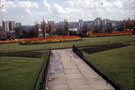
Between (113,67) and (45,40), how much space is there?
22.2 meters

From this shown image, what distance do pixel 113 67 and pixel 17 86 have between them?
20.6 feet

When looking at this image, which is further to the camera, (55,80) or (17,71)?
(17,71)

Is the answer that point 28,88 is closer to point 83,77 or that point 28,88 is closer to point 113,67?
point 83,77

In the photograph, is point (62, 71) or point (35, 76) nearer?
point (35, 76)

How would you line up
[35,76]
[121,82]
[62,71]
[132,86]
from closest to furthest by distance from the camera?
[132,86] < [121,82] < [35,76] < [62,71]

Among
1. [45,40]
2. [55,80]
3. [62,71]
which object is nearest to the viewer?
[55,80]

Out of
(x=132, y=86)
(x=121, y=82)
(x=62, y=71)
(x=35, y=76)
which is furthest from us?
(x=62, y=71)

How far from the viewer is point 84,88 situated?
800 centimetres

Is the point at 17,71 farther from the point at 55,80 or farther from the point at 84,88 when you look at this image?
the point at 84,88

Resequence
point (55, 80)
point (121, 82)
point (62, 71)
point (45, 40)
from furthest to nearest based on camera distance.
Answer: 1. point (45, 40)
2. point (62, 71)
3. point (55, 80)
4. point (121, 82)

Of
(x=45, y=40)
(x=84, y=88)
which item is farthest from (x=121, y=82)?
(x=45, y=40)

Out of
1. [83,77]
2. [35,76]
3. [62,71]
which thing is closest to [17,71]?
[35,76]

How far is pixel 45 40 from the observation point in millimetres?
32219

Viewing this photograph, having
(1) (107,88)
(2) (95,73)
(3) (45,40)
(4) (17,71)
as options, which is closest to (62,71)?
(2) (95,73)
